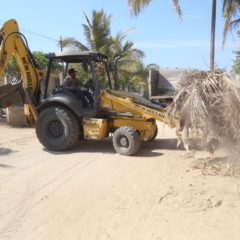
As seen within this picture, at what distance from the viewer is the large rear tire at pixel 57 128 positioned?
33.1 feet

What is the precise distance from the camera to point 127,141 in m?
9.48

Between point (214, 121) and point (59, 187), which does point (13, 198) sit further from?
point (214, 121)

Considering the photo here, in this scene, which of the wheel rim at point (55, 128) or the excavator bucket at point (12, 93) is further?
the excavator bucket at point (12, 93)

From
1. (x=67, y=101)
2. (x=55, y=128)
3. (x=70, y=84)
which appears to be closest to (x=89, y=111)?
(x=67, y=101)

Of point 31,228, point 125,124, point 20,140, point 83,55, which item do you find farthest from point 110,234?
point 20,140

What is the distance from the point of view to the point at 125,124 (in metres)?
10.1

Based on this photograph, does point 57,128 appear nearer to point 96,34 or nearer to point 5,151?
point 5,151

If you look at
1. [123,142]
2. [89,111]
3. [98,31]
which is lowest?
[123,142]

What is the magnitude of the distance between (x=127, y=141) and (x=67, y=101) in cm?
177

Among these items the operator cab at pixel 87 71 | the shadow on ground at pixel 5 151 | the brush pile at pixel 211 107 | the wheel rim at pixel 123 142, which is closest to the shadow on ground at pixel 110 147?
the wheel rim at pixel 123 142

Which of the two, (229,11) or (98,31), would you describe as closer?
(229,11)

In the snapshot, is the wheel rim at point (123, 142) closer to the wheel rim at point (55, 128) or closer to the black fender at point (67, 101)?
the black fender at point (67, 101)

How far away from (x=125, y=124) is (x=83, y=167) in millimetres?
2078

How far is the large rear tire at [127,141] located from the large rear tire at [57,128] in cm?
114
